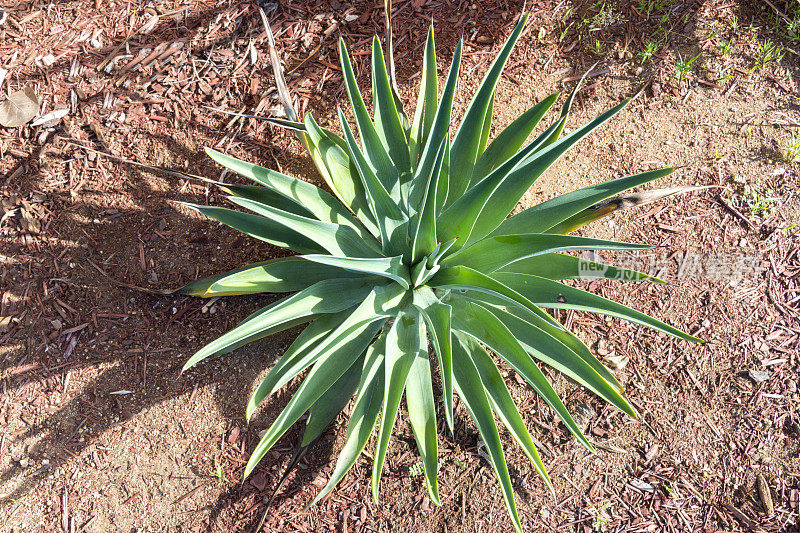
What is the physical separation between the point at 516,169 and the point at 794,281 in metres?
2.19

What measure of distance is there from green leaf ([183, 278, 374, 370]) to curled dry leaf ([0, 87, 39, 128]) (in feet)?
6.63

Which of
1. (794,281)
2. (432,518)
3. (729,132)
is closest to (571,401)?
(432,518)

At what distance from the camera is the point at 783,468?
9.81ft

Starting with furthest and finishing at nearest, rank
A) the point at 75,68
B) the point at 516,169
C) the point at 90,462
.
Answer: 1. the point at 75,68
2. the point at 90,462
3. the point at 516,169

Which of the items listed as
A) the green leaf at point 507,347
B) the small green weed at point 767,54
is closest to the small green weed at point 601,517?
the green leaf at point 507,347

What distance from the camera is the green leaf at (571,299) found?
2021 millimetres

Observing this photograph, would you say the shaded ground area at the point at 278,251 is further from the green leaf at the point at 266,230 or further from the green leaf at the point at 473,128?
the green leaf at the point at 473,128

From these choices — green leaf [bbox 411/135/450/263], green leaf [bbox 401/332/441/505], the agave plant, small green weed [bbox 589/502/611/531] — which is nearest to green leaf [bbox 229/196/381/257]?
the agave plant

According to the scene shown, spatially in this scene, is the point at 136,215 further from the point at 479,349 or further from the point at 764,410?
the point at 764,410

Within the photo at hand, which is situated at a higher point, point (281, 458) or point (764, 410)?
point (764, 410)

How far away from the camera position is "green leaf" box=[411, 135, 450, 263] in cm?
186

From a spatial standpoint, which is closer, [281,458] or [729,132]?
[281,458]

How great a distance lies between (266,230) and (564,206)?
1288 millimetres

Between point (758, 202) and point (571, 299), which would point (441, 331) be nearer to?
point (571, 299)
